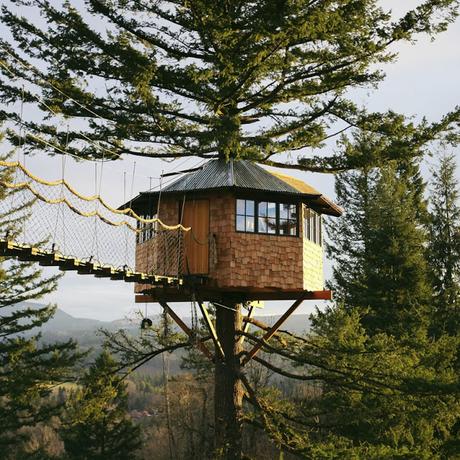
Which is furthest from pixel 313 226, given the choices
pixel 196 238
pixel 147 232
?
pixel 147 232

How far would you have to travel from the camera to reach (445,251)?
3359 centimetres

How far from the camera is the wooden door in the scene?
1459 centimetres

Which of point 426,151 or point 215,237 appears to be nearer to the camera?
point 215,237

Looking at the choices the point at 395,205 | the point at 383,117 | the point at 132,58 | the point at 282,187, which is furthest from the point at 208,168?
the point at 395,205

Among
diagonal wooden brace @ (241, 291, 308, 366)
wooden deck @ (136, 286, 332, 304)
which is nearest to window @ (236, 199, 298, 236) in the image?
wooden deck @ (136, 286, 332, 304)

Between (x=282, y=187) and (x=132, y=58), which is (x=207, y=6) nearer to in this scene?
(x=132, y=58)

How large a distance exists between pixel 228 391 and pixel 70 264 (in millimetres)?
6414

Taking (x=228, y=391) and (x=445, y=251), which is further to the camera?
(x=445, y=251)

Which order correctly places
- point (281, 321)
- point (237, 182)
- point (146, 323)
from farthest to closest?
1. point (281, 321)
2. point (146, 323)
3. point (237, 182)

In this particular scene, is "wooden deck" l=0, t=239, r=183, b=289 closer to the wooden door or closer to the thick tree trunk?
the wooden door

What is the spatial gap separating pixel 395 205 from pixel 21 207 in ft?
53.9

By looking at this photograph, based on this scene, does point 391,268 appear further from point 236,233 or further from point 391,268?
point 236,233

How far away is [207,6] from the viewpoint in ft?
47.2

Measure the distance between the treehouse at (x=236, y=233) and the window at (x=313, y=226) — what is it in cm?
5
